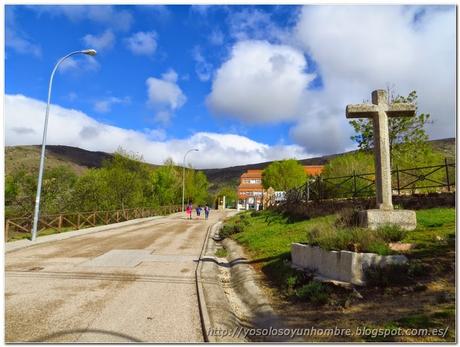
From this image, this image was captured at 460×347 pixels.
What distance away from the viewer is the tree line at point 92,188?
1323 inches

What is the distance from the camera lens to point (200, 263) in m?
11.6

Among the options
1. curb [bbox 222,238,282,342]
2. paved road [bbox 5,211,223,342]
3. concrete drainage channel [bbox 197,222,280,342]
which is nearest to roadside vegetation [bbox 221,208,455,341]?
curb [bbox 222,238,282,342]

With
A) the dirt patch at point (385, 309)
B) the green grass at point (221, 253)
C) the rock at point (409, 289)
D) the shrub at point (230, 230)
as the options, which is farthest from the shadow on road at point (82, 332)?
the shrub at point (230, 230)

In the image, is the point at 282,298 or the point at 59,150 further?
the point at 59,150

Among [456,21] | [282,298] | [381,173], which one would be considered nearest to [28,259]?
[282,298]

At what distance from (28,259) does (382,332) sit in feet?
37.3

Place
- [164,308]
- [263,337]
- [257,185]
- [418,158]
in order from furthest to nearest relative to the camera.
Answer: [257,185] → [418,158] → [164,308] → [263,337]

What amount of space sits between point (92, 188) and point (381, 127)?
3354 cm

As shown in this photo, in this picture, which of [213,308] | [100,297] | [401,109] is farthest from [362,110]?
[100,297]

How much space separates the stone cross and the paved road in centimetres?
532

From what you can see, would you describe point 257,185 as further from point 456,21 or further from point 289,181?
point 456,21

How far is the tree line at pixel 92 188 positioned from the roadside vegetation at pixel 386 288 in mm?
30784

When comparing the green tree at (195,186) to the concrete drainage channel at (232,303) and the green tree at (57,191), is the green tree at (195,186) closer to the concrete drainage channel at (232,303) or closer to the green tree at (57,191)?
the green tree at (57,191)

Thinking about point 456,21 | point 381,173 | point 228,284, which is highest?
point 456,21
